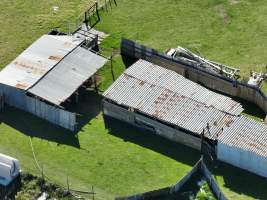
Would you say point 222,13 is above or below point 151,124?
above

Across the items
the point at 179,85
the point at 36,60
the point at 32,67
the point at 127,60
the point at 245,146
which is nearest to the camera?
the point at 245,146

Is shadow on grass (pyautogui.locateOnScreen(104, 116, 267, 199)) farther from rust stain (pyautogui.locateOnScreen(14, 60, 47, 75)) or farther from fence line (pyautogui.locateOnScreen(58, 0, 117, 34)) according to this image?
fence line (pyautogui.locateOnScreen(58, 0, 117, 34))

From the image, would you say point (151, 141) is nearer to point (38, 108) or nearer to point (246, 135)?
Result: point (246, 135)

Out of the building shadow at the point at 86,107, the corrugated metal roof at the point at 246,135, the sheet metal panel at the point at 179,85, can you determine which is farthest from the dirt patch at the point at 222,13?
the corrugated metal roof at the point at 246,135

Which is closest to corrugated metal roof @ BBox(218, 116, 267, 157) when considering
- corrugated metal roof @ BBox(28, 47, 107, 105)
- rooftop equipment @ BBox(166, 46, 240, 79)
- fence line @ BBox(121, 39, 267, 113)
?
fence line @ BBox(121, 39, 267, 113)

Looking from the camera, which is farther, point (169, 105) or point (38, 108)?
point (38, 108)

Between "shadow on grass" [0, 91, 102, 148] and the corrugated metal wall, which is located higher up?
the corrugated metal wall

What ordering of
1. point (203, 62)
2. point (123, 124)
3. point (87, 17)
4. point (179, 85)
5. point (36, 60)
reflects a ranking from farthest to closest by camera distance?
point (87, 17)
point (203, 62)
point (36, 60)
point (179, 85)
point (123, 124)

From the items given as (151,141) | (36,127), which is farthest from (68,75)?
(151,141)

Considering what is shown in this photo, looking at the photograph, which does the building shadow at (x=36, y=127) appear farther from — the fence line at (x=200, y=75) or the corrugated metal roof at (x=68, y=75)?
the fence line at (x=200, y=75)
